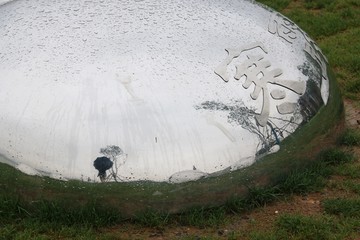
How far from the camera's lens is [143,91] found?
14.3 ft

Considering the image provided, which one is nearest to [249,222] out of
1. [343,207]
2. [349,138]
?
[343,207]

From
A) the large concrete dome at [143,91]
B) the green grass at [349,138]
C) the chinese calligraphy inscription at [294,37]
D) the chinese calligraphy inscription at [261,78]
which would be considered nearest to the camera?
the large concrete dome at [143,91]

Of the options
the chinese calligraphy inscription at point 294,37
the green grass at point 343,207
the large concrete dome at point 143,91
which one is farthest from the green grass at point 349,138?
the green grass at point 343,207

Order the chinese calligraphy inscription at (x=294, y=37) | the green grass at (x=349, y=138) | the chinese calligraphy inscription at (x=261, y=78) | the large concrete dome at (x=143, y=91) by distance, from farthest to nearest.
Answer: the green grass at (x=349, y=138), the chinese calligraphy inscription at (x=294, y=37), the chinese calligraphy inscription at (x=261, y=78), the large concrete dome at (x=143, y=91)

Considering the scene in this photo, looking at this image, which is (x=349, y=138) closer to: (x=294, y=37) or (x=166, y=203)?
(x=294, y=37)

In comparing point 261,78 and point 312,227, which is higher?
point 261,78

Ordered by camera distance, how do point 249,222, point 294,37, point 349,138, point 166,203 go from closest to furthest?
point 166,203, point 249,222, point 294,37, point 349,138

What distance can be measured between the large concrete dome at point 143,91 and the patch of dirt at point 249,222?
0.34 metres

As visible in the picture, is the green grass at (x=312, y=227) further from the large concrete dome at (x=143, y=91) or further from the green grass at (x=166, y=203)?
the large concrete dome at (x=143, y=91)

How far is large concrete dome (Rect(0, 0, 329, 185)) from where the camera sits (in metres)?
4.24

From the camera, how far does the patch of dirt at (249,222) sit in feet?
14.1

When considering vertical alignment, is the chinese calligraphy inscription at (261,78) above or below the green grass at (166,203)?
above

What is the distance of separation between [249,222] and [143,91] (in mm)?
1076

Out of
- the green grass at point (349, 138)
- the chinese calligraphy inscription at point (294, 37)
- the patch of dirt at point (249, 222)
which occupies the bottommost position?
the green grass at point (349, 138)
